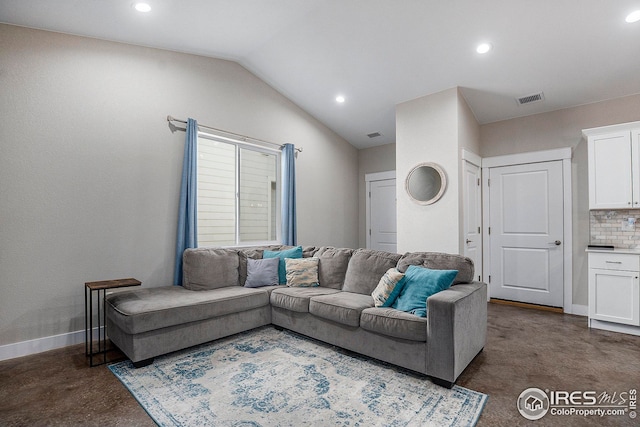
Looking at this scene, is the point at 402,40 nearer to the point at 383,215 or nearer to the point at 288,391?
the point at 383,215

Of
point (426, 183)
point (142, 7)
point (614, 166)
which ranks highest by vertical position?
point (142, 7)

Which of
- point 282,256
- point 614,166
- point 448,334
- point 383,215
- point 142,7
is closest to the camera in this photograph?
point 448,334

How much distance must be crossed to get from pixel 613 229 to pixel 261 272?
13.8ft

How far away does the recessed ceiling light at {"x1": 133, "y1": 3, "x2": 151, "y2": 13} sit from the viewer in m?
2.80

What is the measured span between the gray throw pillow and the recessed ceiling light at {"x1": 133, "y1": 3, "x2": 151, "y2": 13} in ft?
8.77

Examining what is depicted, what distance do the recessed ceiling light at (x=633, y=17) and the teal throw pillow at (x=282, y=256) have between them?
385cm

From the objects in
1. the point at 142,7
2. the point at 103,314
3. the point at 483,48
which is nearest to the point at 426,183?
the point at 483,48

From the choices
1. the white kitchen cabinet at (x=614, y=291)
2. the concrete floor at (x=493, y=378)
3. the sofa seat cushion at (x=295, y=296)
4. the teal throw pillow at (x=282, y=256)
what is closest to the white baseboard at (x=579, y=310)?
the white kitchen cabinet at (x=614, y=291)

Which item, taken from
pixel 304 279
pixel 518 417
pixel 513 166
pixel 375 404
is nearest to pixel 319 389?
pixel 375 404

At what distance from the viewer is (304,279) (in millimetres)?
3570

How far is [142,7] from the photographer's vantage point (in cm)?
284

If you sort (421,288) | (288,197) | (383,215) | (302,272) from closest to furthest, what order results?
(421,288)
(302,272)
(288,197)
(383,215)

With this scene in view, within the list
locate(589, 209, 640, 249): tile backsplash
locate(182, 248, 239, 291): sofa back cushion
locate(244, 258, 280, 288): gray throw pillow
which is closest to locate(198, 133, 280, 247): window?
locate(182, 248, 239, 291): sofa back cushion

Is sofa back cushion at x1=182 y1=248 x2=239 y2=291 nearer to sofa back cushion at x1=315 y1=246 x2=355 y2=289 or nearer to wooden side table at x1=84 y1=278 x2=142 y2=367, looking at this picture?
wooden side table at x1=84 y1=278 x2=142 y2=367
